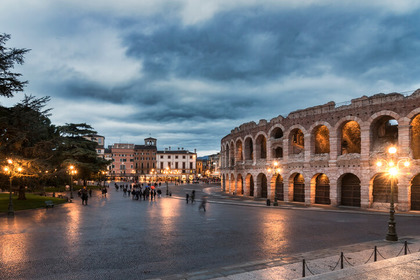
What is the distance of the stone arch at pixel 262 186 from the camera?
45938 millimetres

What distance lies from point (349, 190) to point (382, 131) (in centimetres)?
799

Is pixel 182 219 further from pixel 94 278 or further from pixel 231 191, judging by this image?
pixel 231 191

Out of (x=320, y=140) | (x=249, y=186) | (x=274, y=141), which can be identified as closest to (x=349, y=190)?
(x=320, y=140)

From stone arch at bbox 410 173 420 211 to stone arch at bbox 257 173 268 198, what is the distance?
20023 millimetres

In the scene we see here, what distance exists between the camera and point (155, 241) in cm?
1523

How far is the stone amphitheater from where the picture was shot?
29000mm

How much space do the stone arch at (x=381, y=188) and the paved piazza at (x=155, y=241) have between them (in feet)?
26.2

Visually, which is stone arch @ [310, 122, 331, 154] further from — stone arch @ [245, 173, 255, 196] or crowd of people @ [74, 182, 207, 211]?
crowd of people @ [74, 182, 207, 211]

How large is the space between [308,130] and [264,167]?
32.7ft

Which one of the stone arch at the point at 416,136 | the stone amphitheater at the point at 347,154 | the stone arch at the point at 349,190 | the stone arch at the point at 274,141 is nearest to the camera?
the stone amphitheater at the point at 347,154

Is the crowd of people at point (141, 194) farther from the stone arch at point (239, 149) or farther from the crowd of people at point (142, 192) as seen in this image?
the stone arch at point (239, 149)

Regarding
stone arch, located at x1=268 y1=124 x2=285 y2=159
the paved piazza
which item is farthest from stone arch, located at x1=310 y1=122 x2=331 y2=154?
the paved piazza

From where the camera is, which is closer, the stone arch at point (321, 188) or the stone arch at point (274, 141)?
the stone arch at point (321, 188)

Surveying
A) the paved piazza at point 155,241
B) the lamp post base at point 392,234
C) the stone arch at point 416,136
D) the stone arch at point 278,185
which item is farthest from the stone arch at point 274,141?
the lamp post base at point 392,234
